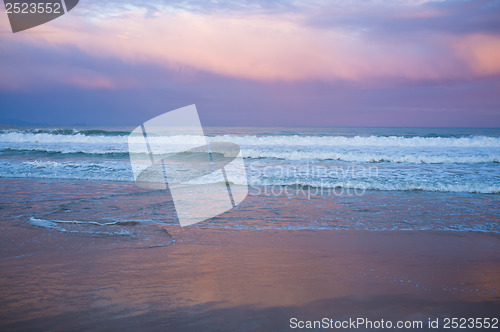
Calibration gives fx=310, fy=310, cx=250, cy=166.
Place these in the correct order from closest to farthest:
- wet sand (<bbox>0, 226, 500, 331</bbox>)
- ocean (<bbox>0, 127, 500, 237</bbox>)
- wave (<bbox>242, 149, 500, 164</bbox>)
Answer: wet sand (<bbox>0, 226, 500, 331</bbox>) → ocean (<bbox>0, 127, 500, 237</bbox>) → wave (<bbox>242, 149, 500, 164</bbox>)

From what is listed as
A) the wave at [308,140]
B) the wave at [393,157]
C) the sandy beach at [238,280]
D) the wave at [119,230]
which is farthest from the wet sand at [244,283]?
the wave at [308,140]

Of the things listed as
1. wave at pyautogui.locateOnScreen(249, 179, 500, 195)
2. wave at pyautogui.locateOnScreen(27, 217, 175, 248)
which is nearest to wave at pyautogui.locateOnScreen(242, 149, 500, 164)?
wave at pyautogui.locateOnScreen(249, 179, 500, 195)

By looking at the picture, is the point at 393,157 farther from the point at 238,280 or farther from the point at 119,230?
the point at 238,280

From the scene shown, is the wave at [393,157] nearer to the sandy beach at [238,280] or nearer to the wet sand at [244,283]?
the sandy beach at [238,280]

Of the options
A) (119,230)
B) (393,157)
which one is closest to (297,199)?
(119,230)

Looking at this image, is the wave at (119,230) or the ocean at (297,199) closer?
the wave at (119,230)

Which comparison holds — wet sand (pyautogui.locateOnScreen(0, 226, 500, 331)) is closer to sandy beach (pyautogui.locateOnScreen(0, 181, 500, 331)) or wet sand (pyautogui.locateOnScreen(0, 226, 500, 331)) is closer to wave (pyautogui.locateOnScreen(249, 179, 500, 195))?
sandy beach (pyautogui.locateOnScreen(0, 181, 500, 331))

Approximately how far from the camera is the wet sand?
2414 millimetres

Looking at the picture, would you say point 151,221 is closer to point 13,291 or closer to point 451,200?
point 13,291

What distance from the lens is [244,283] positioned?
2990 mm

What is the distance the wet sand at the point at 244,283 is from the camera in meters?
2.41

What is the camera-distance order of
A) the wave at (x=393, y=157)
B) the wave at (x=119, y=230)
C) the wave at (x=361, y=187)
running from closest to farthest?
the wave at (x=119, y=230), the wave at (x=361, y=187), the wave at (x=393, y=157)

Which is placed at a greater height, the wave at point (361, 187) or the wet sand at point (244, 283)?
the wet sand at point (244, 283)

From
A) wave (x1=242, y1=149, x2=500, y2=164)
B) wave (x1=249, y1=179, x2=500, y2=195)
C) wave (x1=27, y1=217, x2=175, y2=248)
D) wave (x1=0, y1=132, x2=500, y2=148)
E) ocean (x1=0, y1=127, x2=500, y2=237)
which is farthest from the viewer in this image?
wave (x1=0, y1=132, x2=500, y2=148)
